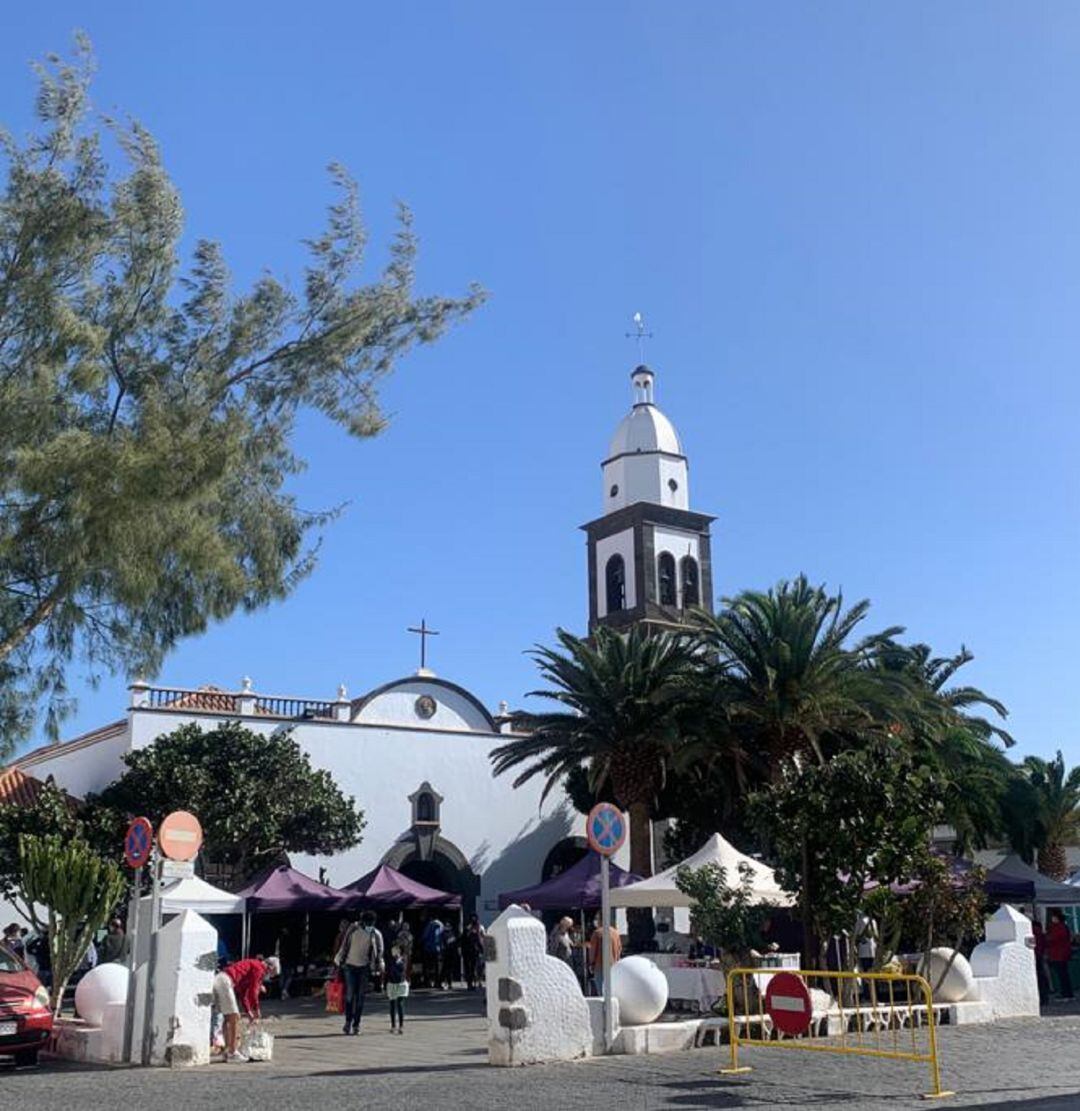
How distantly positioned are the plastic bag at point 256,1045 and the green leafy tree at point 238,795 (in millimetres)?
16531

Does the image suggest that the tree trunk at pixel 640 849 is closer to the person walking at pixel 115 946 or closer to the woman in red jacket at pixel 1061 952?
the woman in red jacket at pixel 1061 952

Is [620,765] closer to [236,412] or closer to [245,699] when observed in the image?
[245,699]

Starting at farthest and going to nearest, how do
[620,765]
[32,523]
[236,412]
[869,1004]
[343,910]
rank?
[620,765] < [343,910] < [869,1004] < [236,412] < [32,523]

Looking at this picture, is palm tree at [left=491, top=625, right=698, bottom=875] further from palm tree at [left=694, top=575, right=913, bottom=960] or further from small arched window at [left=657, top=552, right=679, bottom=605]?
small arched window at [left=657, top=552, right=679, bottom=605]

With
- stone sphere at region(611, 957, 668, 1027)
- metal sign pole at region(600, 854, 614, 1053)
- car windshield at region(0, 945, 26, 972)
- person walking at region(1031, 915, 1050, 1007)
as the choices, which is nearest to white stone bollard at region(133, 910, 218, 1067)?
car windshield at region(0, 945, 26, 972)

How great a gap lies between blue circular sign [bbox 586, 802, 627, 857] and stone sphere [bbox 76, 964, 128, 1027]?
217 inches

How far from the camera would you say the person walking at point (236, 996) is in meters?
14.2

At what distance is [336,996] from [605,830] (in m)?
9.65

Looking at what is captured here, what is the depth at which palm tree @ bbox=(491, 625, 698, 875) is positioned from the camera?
30109mm

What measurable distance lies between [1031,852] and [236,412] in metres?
35.5

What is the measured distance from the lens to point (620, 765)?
30.6 metres

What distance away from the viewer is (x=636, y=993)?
583 inches

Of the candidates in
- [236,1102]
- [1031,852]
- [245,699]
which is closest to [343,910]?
[245,699]

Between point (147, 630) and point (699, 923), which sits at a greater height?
point (147, 630)
